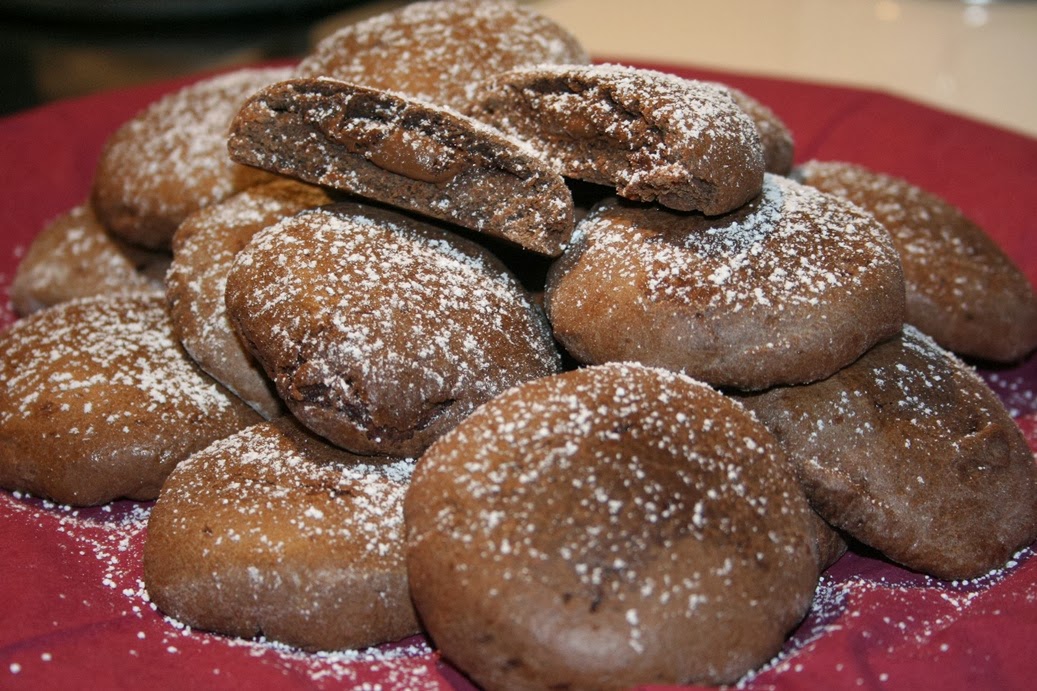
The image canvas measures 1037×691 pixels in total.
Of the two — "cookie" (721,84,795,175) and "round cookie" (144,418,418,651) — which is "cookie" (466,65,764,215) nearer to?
"cookie" (721,84,795,175)

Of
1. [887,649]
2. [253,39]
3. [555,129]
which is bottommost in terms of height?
[253,39]

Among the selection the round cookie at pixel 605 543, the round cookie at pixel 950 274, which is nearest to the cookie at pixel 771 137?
the round cookie at pixel 950 274

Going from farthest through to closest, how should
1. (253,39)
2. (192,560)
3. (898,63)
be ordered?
(253,39)
(898,63)
(192,560)

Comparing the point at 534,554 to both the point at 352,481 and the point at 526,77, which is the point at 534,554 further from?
the point at 526,77

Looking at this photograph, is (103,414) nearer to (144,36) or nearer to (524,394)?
(524,394)

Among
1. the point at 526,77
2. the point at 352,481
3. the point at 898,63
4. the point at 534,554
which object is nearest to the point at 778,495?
the point at 534,554
